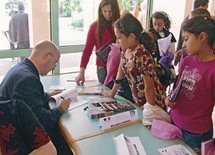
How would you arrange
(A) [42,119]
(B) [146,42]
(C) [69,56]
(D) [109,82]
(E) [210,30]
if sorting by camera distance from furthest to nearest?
(C) [69,56]
(D) [109,82]
(B) [146,42]
(A) [42,119]
(E) [210,30]

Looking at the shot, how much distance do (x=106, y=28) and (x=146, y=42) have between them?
70 centimetres

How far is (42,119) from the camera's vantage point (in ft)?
4.44

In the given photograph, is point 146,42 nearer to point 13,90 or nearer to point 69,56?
point 13,90

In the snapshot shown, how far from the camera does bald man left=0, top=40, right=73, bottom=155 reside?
4.18ft

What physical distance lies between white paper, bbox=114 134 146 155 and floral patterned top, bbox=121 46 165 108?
1.23ft

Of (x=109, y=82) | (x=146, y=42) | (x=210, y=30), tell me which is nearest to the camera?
(x=210, y=30)

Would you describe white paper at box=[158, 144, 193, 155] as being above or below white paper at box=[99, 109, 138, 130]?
below

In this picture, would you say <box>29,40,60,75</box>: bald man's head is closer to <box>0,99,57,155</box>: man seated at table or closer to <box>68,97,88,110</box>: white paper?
<box>68,97,88,110</box>: white paper

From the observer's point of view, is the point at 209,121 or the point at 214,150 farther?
the point at 209,121

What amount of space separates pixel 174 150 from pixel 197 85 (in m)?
0.37

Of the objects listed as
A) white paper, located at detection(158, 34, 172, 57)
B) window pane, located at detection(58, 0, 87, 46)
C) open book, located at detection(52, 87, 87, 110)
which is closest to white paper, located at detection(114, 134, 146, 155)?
open book, located at detection(52, 87, 87, 110)

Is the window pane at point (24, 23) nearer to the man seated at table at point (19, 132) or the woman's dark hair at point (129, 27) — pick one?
the woman's dark hair at point (129, 27)

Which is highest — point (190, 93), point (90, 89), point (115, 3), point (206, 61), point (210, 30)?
point (115, 3)

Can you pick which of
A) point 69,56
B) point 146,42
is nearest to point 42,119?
point 146,42
